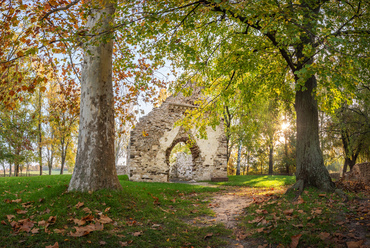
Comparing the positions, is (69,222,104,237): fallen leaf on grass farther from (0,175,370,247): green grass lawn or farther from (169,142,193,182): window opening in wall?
(169,142,193,182): window opening in wall

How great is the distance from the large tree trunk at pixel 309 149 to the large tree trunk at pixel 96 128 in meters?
5.50

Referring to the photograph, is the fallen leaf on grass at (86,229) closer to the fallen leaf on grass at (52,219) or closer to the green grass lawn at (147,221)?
the green grass lawn at (147,221)

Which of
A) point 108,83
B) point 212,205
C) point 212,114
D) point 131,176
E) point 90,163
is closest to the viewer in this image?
point 90,163

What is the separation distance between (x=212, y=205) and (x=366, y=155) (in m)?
15.1

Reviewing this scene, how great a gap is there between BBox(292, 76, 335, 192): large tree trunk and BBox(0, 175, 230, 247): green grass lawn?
122 inches

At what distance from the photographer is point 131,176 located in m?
13.9

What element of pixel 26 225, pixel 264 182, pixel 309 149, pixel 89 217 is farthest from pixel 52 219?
pixel 264 182

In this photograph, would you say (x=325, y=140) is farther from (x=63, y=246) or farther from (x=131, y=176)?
(x=63, y=246)

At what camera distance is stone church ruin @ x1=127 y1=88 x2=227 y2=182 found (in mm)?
14140

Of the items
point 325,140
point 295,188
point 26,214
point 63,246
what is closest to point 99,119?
point 26,214

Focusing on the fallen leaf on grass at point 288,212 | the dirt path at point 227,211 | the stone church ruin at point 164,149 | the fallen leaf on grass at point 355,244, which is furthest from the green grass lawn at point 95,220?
the stone church ruin at point 164,149

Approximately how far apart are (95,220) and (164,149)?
33.1 feet

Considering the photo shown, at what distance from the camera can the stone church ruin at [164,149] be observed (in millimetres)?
14140

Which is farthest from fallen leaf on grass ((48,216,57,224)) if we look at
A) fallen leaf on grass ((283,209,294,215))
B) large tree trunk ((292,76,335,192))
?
large tree trunk ((292,76,335,192))
